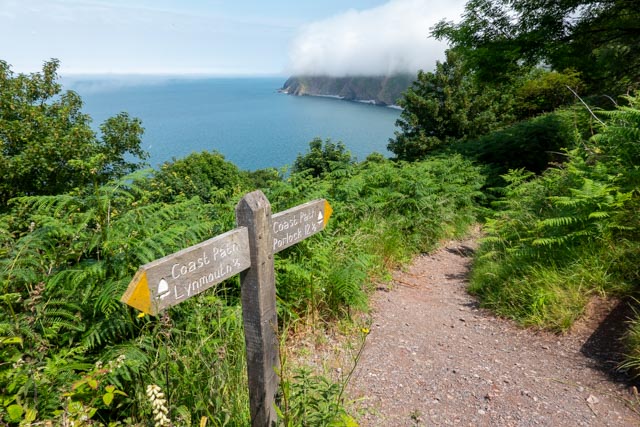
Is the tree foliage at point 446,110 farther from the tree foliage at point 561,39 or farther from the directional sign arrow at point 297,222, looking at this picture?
the directional sign arrow at point 297,222

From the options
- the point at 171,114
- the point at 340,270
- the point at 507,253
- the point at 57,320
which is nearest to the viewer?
the point at 57,320

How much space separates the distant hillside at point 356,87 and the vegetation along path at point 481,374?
10912 centimetres

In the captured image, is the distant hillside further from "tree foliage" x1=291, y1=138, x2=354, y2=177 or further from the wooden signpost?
the wooden signpost

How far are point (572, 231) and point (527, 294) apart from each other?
3.08 ft

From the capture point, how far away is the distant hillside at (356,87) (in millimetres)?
130125

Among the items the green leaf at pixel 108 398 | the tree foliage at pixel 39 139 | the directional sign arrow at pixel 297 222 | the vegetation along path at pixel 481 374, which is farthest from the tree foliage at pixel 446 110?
the green leaf at pixel 108 398

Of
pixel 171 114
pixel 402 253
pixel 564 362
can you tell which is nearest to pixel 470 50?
pixel 402 253

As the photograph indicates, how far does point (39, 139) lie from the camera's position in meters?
15.1

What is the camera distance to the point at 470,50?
37.2ft

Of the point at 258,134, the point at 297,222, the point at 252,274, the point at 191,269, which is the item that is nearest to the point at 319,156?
the point at 297,222

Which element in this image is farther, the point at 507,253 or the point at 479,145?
the point at 479,145

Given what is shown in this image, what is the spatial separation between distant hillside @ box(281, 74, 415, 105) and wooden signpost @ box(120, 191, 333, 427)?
11081 cm

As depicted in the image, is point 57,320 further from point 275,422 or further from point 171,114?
point 171,114

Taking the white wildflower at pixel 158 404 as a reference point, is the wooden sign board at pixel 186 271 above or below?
above
